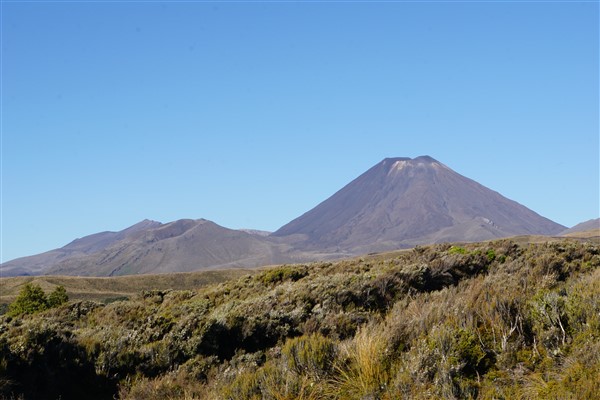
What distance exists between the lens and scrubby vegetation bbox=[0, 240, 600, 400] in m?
6.66

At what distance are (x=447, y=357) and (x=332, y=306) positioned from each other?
5.28 m

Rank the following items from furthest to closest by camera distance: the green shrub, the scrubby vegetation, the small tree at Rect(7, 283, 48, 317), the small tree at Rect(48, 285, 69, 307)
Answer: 1. the small tree at Rect(48, 285, 69, 307)
2. the small tree at Rect(7, 283, 48, 317)
3. the green shrub
4. the scrubby vegetation

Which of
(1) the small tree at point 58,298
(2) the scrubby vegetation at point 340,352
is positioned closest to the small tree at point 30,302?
(1) the small tree at point 58,298

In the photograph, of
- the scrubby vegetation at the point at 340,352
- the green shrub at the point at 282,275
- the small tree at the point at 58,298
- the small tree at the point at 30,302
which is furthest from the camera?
the small tree at the point at 58,298

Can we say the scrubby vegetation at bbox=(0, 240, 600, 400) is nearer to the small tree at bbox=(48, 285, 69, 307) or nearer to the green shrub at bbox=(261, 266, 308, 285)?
the green shrub at bbox=(261, 266, 308, 285)

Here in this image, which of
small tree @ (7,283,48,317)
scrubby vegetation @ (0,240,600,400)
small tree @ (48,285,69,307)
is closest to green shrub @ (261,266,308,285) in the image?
scrubby vegetation @ (0,240,600,400)

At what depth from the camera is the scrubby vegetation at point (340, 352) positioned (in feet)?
21.9

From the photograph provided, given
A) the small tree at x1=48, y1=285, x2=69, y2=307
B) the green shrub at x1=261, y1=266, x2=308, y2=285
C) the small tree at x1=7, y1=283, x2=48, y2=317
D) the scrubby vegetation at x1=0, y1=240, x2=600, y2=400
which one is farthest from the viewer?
the small tree at x1=48, y1=285, x2=69, y2=307

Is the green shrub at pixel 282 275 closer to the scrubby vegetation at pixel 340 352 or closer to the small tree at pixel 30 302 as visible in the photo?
the scrubby vegetation at pixel 340 352

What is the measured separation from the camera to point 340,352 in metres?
7.67

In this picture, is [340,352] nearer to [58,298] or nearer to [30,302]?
[30,302]

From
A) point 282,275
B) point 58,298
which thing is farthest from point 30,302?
point 282,275

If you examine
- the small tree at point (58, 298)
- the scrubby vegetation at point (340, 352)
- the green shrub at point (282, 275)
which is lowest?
the scrubby vegetation at point (340, 352)

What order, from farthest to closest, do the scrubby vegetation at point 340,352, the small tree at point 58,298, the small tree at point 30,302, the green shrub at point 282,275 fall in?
the small tree at point 58,298
the small tree at point 30,302
the green shrub at point 282,275
the scrubby vegetation at point 340,352
